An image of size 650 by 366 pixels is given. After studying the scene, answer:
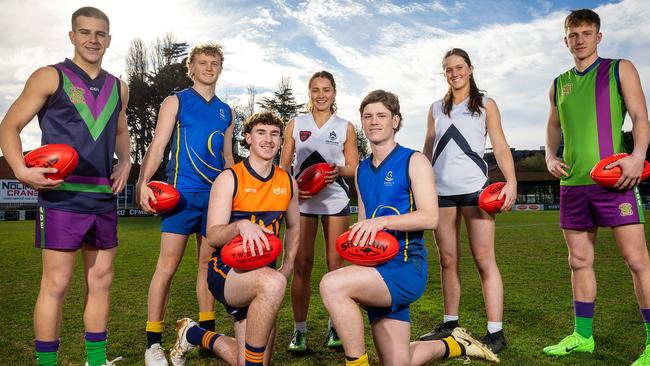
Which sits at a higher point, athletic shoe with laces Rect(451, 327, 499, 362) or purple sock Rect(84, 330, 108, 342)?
purple sock Rect(84, 330, 108, 342)

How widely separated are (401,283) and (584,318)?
2.16m

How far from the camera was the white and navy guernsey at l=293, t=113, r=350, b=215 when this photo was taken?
14.2ft

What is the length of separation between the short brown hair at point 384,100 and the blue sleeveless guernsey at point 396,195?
0.26m

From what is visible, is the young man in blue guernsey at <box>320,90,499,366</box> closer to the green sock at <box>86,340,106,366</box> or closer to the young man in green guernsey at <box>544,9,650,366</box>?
the young man in green guernsey at <box>544,9,650,366</box>

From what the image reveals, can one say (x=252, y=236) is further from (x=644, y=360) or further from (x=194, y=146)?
(x=644, y=360)

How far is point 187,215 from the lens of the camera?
3.90 m

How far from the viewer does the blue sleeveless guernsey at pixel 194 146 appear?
3.97 meters

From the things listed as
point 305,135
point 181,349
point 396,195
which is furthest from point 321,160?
point 181,349

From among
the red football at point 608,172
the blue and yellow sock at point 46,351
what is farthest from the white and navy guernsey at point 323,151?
the blue and yellow sock at point 46,351

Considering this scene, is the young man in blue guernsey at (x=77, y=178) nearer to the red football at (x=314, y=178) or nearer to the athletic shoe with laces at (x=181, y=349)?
the athletic shoe with laces at (x=181, y=349)

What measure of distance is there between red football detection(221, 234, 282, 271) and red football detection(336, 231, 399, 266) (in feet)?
1.30

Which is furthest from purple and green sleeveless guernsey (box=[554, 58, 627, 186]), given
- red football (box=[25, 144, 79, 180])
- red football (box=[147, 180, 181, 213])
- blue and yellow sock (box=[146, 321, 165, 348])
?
red football (box=[25, 144, 79, 180])

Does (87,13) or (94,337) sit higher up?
(87,13)

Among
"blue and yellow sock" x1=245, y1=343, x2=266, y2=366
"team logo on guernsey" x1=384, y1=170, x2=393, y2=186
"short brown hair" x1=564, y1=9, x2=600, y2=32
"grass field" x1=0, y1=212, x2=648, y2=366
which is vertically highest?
"short brown hair" x1=564, y1=9, x2=600, y2=32
